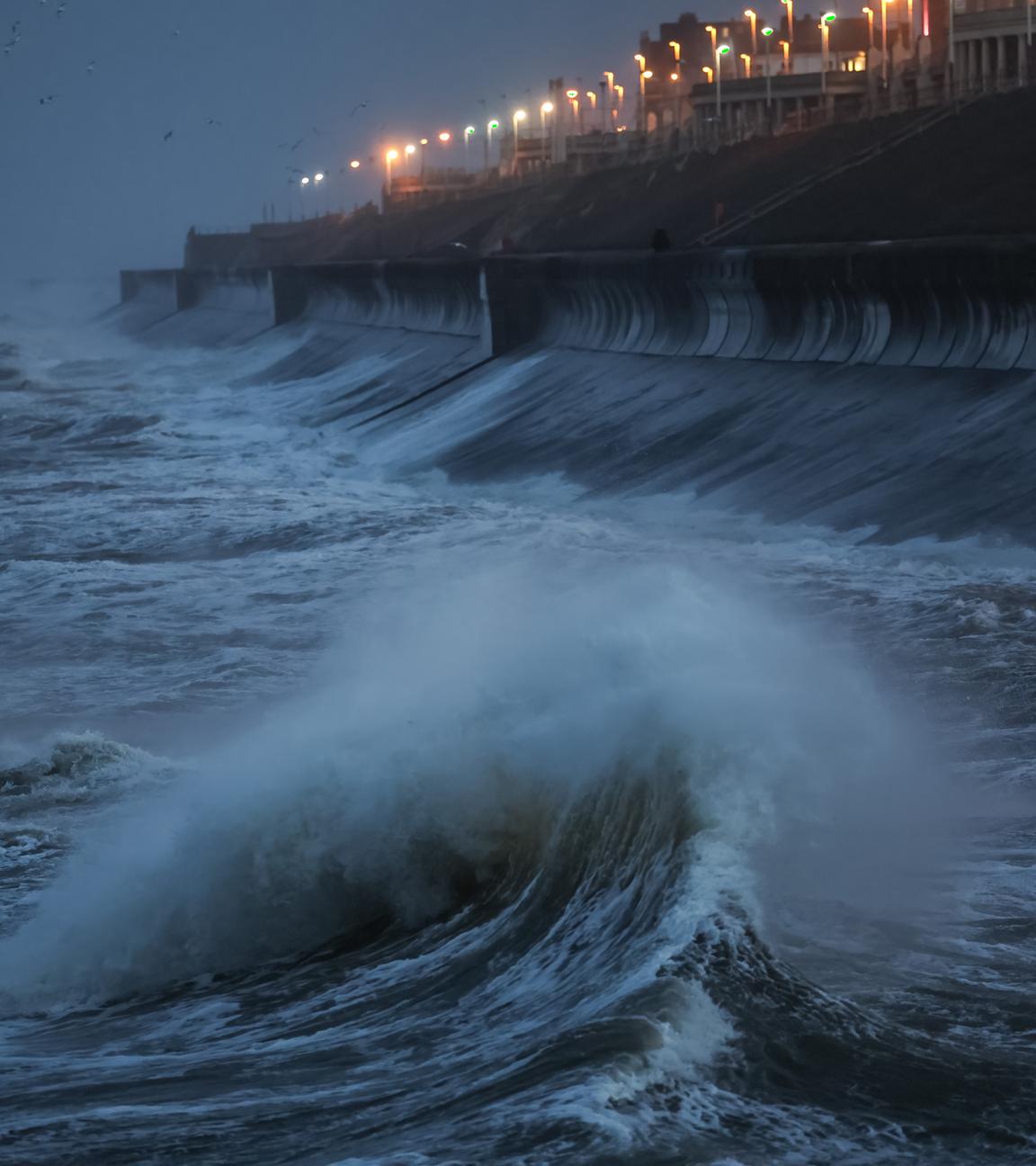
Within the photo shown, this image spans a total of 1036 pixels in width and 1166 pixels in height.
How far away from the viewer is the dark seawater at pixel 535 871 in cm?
556

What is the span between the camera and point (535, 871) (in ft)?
26.7

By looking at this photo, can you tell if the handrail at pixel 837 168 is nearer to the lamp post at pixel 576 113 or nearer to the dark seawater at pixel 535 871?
the dark seawater at pixel 535 871

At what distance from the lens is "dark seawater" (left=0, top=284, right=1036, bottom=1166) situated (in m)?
5.56

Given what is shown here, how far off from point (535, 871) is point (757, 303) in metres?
19.5

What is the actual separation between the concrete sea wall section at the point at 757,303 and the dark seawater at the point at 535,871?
16.0 feet

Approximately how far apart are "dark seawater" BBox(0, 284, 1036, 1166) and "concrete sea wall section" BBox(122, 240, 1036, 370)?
16.0ft

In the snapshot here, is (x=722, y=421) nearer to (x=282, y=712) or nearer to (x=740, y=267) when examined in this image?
(x=740, y=267)

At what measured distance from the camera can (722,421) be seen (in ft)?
77.0

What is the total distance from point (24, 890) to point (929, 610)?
7804 millimetres

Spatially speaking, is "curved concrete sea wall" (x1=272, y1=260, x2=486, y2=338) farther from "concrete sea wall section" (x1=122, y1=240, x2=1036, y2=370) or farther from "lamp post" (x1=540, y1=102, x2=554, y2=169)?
"lamp post" (x1=540, y1=102, x2=554, y2=169)

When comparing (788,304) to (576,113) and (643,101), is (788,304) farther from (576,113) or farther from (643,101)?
(576,113)

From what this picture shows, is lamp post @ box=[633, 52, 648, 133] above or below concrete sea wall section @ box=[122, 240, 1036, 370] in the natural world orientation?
above

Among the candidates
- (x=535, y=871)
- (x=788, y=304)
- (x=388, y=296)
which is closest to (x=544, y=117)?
(x=388, y=296)

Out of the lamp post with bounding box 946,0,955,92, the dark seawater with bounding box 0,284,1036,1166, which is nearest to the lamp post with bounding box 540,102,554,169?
the lamp post with bounding box 946,0,955,92
